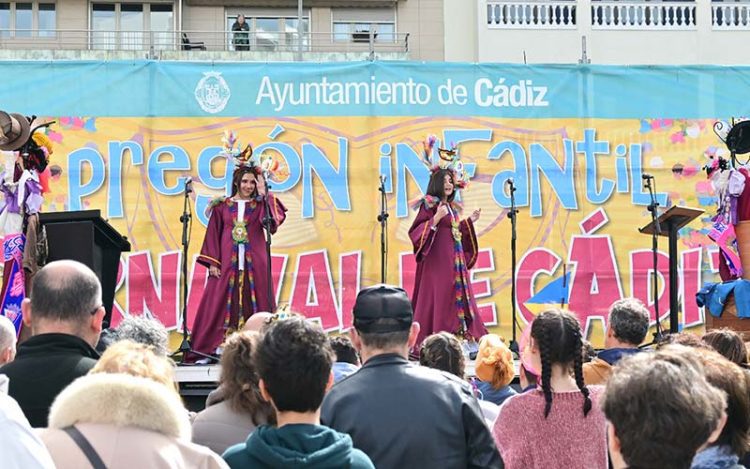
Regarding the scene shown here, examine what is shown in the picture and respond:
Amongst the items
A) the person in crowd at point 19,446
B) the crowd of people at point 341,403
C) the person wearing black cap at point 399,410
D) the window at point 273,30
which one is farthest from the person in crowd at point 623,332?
the window at point 273,30

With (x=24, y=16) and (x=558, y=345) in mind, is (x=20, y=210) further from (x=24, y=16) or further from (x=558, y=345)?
(x=24, y=16)

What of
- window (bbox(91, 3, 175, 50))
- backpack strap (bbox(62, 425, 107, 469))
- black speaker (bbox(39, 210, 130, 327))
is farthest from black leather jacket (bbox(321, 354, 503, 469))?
window (bbox(91, 3, 175, 50))

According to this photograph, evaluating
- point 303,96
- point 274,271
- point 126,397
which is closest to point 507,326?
point 274,271

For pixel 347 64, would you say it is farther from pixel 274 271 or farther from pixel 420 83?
pixel 274 271

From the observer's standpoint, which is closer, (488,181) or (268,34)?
(488,181)

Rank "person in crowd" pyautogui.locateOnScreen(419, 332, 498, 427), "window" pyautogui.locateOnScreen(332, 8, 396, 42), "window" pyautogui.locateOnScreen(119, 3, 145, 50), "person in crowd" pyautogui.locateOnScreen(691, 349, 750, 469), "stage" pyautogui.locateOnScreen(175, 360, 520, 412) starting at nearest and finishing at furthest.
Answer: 1. "person in crowd" pyautogui.locateOnScreen(691, 349, 750, 469)
2. "person in crowd" pyautogui.locateOnScreen(419, 332, 498, 427)
3. "stage" pyautogui.locateOnScreen(175, 360, 520, 412)
4. "window" pyautogui.locateOnScreen(119, 3, 145, 50)
5. "window" pyautogui.locateOnScreen(332, 8, 396, 42)

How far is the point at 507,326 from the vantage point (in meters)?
9.28

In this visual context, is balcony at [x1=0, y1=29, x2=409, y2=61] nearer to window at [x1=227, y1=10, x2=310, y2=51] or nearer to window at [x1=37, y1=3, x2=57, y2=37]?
window at [x1=227, y1=10, x2=310, y2=51]

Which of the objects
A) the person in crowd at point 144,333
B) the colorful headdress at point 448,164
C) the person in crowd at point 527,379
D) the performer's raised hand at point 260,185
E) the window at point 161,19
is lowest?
the person in crowd at point 527,379

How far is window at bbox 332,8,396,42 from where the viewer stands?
18516 mm

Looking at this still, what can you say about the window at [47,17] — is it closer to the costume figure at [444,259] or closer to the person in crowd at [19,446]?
the costume figure at [444,259]

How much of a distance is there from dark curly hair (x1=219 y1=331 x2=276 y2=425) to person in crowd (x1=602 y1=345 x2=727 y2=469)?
1.10 meters

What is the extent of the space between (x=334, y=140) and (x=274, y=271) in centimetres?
124

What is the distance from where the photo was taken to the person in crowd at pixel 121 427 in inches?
81.7
